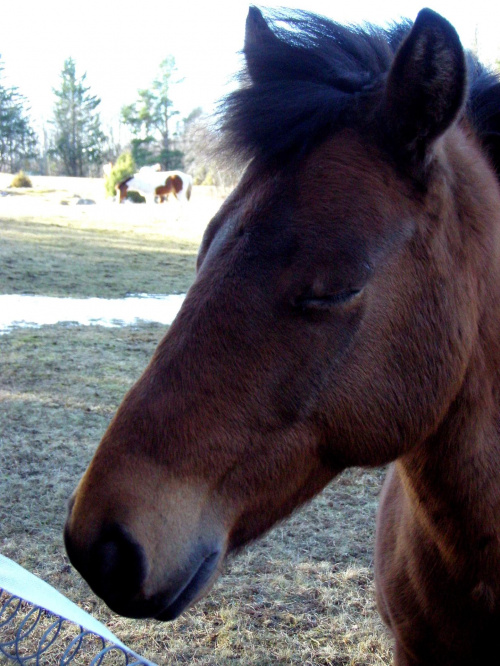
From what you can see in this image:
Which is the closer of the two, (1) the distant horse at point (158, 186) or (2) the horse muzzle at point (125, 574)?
(2) the horse muzzle at point (125, 574)

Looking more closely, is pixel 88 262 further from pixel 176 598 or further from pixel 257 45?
pixel 176 598

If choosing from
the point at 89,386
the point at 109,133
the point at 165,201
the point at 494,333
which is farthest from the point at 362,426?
the point at 109,133

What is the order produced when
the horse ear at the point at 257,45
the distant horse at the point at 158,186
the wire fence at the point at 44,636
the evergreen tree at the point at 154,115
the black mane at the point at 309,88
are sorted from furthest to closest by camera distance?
the evergreen tree at the point at 154,115 → the distant horse at the point at 158,186 → the wire fence at the point at 44,636 → the horse ear at the point at 257,45 → the black mane at the point at 309,88

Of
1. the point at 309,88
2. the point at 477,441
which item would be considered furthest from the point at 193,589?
the point at 309,88

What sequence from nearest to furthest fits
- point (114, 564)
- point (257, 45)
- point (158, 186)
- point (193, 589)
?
point (114, 564) < point (193, 589) < point (257, 45) < point (158, 186)

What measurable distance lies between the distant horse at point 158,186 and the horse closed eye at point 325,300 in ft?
97.6

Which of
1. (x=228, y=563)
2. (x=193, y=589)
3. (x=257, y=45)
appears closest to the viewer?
(x=193, y=589)

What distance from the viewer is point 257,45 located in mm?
1693

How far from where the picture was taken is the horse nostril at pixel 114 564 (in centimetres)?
117

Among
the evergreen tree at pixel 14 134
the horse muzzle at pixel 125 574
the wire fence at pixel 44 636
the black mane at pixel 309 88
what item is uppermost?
the black mane at pixel 309 88

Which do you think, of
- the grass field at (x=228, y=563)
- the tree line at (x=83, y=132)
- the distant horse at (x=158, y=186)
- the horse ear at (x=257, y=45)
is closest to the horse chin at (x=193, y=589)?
the horse ear at (x=257, y=45)

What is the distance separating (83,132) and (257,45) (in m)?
57.3

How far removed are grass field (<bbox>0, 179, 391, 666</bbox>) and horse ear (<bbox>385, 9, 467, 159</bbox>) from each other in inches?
45.7

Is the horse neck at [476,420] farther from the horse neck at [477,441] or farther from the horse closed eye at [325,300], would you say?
the horse closed eye at [325,300]
